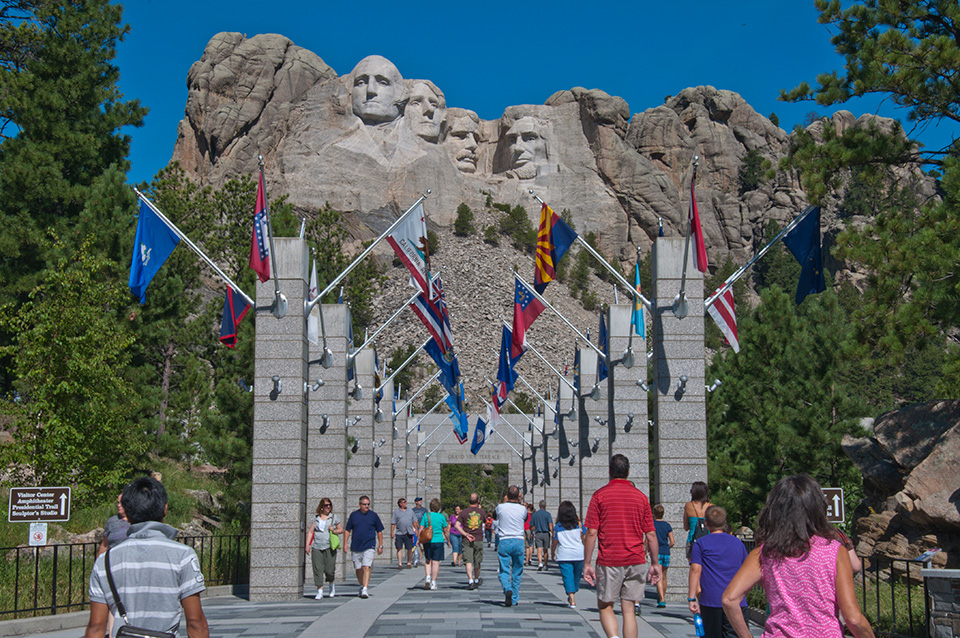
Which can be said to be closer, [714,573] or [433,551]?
[714,573]

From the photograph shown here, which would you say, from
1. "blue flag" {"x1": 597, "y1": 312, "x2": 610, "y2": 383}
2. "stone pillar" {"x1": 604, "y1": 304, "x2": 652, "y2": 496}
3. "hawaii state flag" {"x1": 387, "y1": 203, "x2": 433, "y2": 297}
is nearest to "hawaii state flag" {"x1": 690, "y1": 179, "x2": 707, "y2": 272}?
"stone pillar" {"x1": 604, "y1": 304, "x2": 652, "y2": 496}

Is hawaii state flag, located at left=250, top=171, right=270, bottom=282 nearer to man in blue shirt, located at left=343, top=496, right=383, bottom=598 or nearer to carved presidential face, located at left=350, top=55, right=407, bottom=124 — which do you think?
man in blue shirt, located at left=343, top=496, right=383, bottom=598

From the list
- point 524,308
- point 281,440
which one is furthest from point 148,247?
point 524,308

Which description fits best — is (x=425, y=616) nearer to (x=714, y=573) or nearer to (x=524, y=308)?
(x=714, y=573)

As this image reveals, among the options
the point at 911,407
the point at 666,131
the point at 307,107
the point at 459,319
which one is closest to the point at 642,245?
the point at 666,131

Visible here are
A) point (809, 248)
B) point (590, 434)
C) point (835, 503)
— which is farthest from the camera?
point (590, 434)

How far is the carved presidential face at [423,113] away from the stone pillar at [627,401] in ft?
286

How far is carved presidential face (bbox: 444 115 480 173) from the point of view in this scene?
11344 cm

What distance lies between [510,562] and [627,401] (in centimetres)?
802

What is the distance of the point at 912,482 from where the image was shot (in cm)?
1448

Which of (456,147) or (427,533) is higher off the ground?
(456,147)

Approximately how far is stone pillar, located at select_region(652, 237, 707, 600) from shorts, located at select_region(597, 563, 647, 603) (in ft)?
26.1

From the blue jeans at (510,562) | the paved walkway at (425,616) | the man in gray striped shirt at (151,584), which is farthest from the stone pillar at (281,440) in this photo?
the man in gray striped shirt at (151,584)

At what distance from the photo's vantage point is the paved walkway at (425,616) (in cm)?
1024
